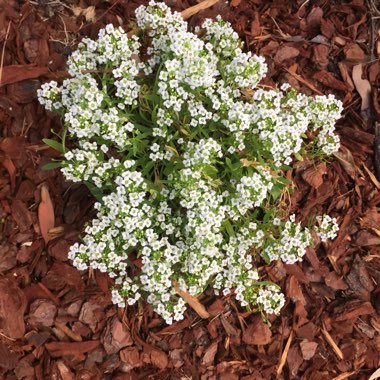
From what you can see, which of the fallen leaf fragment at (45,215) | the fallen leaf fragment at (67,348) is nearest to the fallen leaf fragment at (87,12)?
the fallen leaf fragment at (45,215)

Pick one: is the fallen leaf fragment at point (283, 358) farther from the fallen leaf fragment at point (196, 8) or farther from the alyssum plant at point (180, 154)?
the fallen leaf fragment at point (196, 8)

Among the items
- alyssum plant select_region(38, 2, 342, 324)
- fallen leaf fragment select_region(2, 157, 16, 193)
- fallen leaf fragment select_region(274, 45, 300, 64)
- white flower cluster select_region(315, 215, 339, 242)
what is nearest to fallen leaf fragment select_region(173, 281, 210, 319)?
alyssum plant select_region(38, 2, 342, 324)

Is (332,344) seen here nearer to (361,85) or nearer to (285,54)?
(361,85)

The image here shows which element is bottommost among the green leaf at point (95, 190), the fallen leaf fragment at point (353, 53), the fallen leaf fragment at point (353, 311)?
the fallen leaf fragment at point (353, 311)

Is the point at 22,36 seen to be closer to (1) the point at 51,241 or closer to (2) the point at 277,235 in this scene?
(1) the point at 51,241

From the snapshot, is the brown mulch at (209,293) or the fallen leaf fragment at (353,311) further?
the fallen leaf fragment at (353,311)

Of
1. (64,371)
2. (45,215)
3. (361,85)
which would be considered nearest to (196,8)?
(361,85)

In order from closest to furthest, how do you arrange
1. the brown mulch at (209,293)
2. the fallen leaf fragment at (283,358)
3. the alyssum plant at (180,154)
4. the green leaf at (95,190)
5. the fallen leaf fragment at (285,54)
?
the alyssum plant at (180,154)
the green leaf at (95,190)
the brown mulch at (209,293)
the fallen leaf fragment at (283,358)
the fallen leaf fragment at (285,54)

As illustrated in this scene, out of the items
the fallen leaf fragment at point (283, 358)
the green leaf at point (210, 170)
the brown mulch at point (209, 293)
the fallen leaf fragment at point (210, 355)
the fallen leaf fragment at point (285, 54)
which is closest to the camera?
the green leaf at point (210, 170)

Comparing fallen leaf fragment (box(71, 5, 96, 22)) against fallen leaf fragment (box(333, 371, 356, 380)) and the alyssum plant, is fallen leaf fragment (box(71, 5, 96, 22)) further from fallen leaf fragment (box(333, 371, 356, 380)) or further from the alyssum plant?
fallen leaf fragment (box(333, 371, 356, 380))
